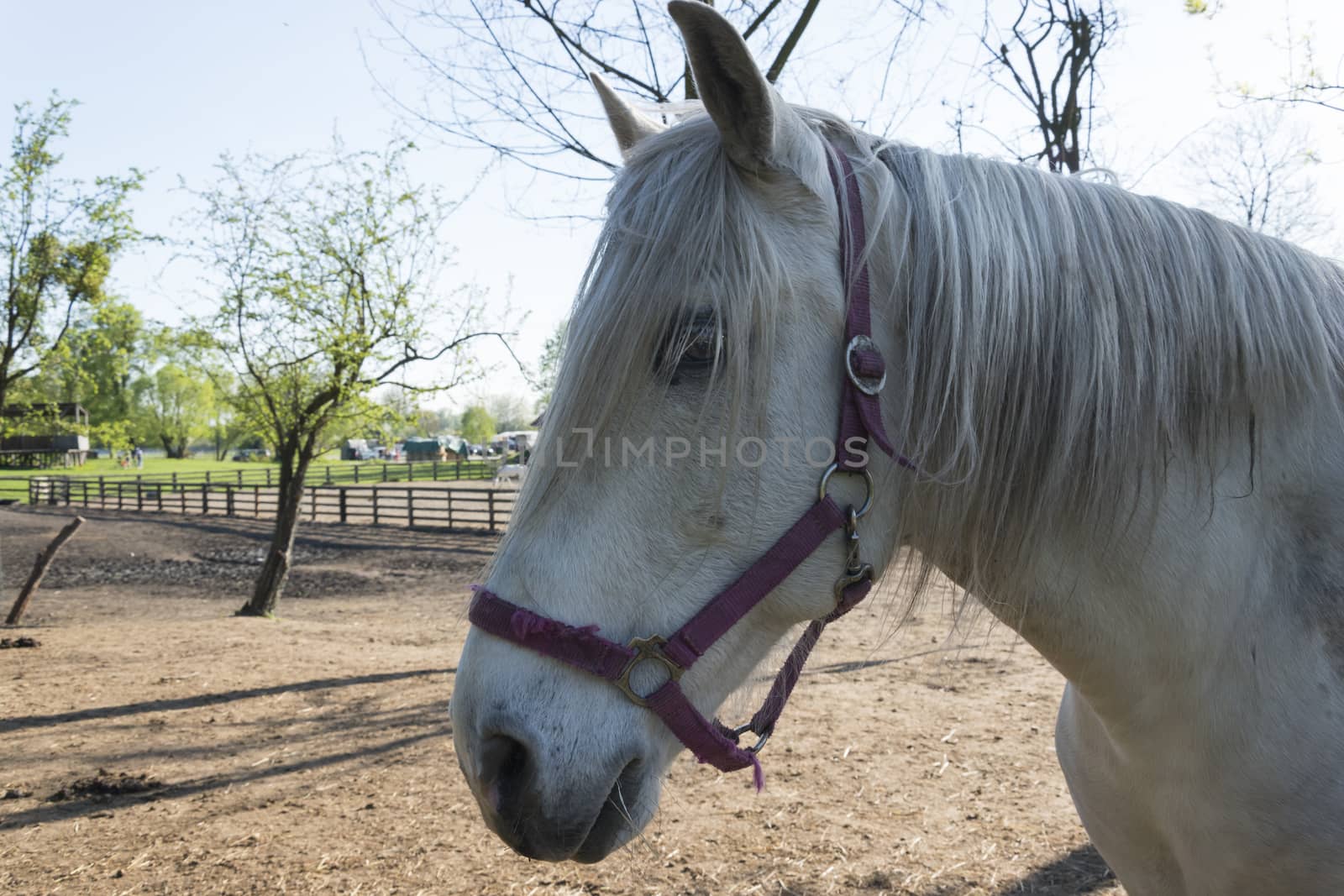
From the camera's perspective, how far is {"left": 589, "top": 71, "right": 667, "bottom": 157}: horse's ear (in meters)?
1.74

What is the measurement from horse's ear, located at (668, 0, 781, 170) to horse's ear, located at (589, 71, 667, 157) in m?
0.51

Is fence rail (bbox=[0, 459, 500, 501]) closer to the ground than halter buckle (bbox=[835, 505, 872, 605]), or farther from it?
closer to the ground

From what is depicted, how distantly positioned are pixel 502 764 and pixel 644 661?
0.28m

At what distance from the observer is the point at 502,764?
4.04 feet

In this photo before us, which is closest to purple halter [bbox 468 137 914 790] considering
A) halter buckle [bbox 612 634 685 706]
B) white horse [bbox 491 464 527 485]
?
halter buckle [bbox 612 634 685 706]

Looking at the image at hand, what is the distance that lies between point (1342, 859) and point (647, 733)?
50.5 inches

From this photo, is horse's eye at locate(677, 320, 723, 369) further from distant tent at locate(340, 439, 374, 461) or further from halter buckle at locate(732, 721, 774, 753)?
distant tent at locate(340, 439, 374, 461)

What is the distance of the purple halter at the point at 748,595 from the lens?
121 cm

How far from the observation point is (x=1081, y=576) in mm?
1422

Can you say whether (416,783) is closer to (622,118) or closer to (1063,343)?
→ (622,118)

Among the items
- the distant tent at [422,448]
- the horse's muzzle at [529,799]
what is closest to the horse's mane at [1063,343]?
the horse's muzzle at [529,799]

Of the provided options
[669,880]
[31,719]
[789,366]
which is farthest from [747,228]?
[31,719]

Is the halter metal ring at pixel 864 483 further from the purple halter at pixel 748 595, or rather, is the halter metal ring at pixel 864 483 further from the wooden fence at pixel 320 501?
the wooden fence at pixel 320 501

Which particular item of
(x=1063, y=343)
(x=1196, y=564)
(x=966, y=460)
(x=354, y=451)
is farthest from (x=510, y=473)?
(x=354, y=451)
